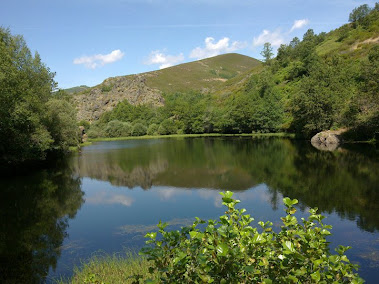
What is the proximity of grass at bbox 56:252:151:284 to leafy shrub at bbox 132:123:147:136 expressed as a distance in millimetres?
115999

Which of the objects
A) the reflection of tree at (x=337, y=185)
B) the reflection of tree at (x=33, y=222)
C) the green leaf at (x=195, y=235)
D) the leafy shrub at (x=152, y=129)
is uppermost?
the green leaf at (x=195, y=235)

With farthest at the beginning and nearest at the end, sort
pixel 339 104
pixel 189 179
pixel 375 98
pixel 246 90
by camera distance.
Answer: pixel 246 90 → pixel 339 104 → pixel 375 98 → pixel 189 179

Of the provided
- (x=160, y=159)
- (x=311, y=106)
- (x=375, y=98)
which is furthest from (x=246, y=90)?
(x=160, y=159)

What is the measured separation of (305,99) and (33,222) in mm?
60003

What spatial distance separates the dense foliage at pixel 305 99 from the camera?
51.7 m

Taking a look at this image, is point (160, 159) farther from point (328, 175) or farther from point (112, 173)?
point (328, 175)

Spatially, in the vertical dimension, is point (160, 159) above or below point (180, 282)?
below

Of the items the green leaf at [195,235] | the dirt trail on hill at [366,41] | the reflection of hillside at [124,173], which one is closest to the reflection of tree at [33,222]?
the reflection of hillside at [124,173]

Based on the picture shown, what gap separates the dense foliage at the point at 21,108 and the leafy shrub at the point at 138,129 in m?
79.1

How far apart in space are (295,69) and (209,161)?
77.0 meters

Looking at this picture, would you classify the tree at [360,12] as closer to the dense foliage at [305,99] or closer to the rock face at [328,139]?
the dense foliage at [305,99]

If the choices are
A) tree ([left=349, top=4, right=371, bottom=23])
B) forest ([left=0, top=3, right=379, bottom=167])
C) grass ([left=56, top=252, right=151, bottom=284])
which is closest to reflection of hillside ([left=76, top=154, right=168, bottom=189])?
forest ([left=0, top=3, right=379, bottom=167])

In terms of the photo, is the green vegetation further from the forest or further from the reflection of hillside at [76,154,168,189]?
the forest

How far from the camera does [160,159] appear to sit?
4228 cm
